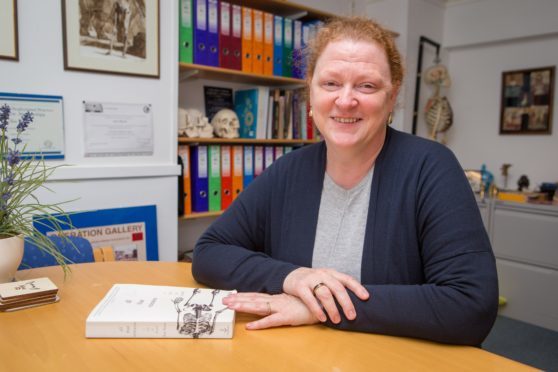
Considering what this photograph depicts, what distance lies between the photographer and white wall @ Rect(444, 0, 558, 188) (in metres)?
3.37

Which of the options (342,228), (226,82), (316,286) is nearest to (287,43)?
(226,82)

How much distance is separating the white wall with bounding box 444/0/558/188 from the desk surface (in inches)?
125

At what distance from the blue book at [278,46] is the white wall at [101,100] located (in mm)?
710

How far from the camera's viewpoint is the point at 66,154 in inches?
77.9

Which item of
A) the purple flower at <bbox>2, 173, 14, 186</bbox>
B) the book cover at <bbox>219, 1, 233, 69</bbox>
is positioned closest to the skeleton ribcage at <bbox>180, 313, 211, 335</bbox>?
the purple flower at <bbox>2, 173, 14, 186</bbox>

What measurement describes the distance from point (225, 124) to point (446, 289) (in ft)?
6.29

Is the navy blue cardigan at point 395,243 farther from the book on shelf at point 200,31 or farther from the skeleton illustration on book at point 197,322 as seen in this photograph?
the book on shelf at point 200,31

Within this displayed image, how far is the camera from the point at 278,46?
9.02 ft

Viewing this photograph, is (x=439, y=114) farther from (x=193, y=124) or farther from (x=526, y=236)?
(x=193, y=124)

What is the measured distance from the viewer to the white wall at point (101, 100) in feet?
6.03

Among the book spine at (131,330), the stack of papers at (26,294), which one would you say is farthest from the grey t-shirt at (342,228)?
the stack of papers at (26,294)

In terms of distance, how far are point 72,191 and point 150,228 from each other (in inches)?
16.8

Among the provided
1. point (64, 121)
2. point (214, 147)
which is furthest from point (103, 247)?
point (214, 147)

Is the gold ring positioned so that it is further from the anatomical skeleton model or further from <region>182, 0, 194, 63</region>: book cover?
the anatomical skeleton model
